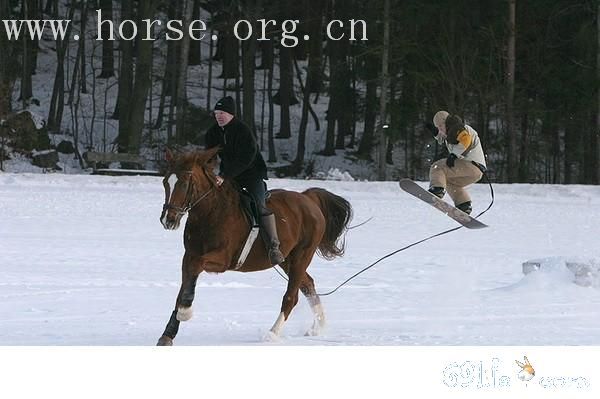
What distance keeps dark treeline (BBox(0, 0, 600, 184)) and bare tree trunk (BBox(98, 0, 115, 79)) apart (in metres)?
→ 0.42

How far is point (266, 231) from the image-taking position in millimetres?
11594

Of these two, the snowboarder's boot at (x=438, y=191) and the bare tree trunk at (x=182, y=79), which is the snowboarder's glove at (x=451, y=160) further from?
the bare tree trunk at (x=182, y=79)

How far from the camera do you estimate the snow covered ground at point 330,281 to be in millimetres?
12734

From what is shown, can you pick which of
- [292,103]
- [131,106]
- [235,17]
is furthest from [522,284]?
[292,103]

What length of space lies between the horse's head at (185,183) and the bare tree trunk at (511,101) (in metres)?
26.4

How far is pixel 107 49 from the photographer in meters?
53.2

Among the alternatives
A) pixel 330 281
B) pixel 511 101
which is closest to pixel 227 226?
pixel 330 281

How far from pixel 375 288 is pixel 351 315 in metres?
2.53

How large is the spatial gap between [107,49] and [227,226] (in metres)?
43.6

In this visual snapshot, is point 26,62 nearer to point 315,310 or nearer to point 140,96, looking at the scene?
point 140,96

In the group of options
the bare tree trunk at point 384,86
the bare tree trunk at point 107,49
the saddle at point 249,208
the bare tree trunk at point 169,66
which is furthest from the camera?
the bare tree trunk at point 107,49

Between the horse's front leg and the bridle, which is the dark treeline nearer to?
the horse's front leg

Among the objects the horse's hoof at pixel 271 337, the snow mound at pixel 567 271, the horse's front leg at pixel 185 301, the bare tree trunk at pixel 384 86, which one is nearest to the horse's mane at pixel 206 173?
the horse's front leg at pixel 185 301
